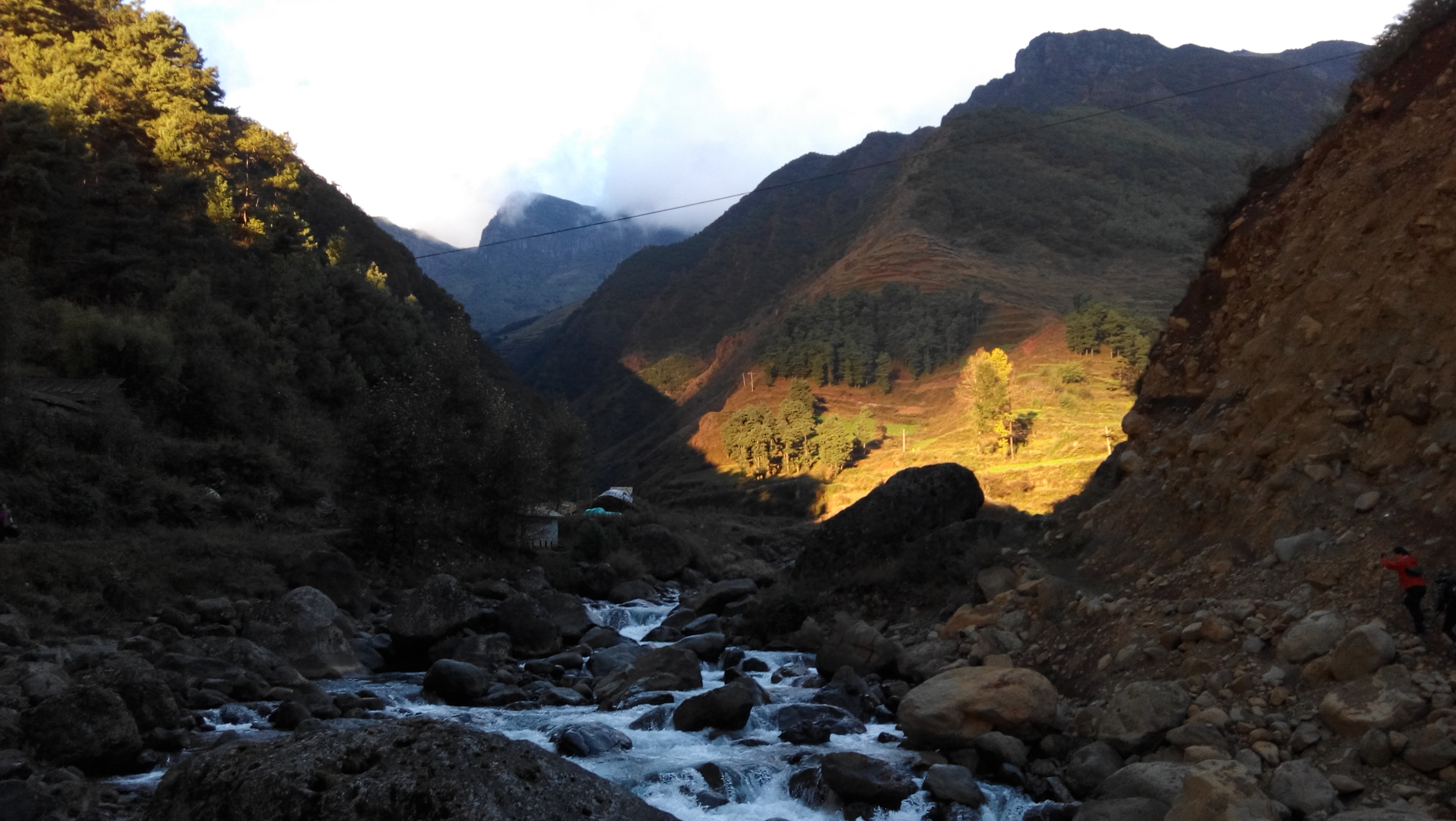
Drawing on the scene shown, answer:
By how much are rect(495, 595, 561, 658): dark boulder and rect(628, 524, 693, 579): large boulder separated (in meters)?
12.4

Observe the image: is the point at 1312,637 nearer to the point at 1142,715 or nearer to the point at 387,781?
the point at 1142,715

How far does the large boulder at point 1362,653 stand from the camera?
9555 millimetres

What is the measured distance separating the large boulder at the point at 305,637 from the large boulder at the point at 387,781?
11.1 metres

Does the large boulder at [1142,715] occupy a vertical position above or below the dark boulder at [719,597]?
above

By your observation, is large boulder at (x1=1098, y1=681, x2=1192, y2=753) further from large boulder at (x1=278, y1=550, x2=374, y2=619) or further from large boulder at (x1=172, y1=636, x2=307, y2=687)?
large boulder at (x1=278, y1=550, x2=374, y2=619)

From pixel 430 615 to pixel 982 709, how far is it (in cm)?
1170

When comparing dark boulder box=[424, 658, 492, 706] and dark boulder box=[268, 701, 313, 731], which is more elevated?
dark boulder box=[268, 701, 313, 731]

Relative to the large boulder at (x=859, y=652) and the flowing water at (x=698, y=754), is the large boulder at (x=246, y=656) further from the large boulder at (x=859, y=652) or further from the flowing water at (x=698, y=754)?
the large boulder at (x=859, y=652)

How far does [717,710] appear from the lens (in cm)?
1367

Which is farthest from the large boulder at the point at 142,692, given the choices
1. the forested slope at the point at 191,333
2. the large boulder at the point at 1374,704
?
the large boulder at the point at 1374,704

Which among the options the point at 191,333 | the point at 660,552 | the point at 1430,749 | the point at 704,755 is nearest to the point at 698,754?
the point at 704,755

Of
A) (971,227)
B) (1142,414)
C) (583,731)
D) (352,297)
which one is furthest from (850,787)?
(971,227)

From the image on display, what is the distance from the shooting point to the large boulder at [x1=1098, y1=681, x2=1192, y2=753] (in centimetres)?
1070

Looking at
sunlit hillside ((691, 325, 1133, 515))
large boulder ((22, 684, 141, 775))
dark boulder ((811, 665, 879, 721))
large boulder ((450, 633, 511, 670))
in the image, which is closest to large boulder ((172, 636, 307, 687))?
large boulder ((450, 633, 511, 670))
